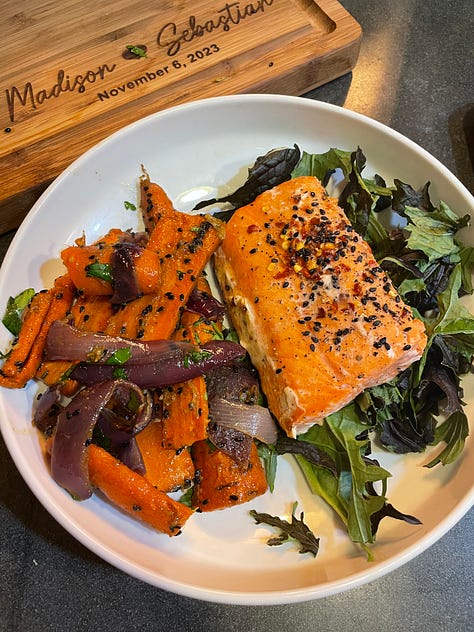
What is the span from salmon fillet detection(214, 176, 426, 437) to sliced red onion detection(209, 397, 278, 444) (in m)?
0.07

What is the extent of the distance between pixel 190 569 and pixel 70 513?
18.0 inches

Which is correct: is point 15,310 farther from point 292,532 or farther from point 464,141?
point 464,141

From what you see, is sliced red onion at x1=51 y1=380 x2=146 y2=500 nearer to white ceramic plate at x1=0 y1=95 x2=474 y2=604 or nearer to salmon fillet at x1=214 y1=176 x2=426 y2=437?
white ceramic plate at x1=0 y1=95 x2=474 y2=604

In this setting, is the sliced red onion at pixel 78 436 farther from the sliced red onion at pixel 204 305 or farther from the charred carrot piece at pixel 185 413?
the sliced red onion at pixel 204 305

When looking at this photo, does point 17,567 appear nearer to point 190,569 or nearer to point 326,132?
point 190,569

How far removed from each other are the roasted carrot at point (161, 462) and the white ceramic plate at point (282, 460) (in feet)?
0.62

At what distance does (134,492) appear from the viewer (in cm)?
185

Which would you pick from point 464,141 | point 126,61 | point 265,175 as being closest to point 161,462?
point 265,175

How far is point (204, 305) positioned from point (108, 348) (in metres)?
0.44

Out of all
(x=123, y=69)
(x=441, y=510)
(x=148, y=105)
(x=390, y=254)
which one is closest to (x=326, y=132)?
(x=390, y=254)

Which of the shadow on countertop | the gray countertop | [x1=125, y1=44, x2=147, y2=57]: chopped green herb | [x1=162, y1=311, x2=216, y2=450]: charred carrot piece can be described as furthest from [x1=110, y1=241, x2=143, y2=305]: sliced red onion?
the shadow on countertop

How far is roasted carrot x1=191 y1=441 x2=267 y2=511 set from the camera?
6.42 ft

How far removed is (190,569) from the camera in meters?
1.94

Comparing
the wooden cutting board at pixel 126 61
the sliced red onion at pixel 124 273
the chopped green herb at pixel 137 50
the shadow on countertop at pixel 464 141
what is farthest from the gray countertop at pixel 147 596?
the chopped green herb at pixel 137 50
